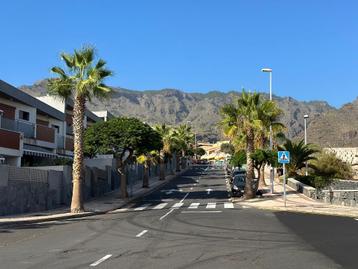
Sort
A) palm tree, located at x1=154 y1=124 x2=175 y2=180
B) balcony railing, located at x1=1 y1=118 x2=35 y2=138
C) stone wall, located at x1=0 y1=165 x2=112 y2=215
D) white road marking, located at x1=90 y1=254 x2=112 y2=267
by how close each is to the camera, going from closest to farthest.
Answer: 1. white road marking, located at x1=90 y1=254 x2=112 y2=267
2. stone wall, located at x1=0 y1=165 x2=112 y2=215
3. balcony railing, located at x1=1 y1=118 x2=35 y2=138
4. palm tree, located at x1=154 y1=124 x2=175 y2=180

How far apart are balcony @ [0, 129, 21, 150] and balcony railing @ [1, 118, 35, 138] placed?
6.92 ft

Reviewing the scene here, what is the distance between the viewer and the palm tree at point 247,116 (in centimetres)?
3628

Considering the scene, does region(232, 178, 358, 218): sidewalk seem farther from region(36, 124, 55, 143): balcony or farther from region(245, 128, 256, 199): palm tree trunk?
region(36, 124, 55, 143): balcony

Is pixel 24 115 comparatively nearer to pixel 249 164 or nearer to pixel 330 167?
pixel 249 164

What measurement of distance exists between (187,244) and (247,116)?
2230cm

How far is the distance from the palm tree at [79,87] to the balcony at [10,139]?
17.7 ft

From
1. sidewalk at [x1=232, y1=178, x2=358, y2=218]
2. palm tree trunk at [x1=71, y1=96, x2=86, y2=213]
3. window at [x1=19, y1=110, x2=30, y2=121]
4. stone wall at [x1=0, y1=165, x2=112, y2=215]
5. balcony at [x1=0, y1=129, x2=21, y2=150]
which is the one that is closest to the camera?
stone wall at [x1=0, y1=165, x2=112, y2=215]

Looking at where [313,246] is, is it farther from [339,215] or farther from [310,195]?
[310,195]

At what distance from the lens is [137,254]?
1309cm

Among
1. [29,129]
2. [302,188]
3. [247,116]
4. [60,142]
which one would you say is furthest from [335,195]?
[60,142]

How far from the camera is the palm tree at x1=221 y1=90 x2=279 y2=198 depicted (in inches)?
1428

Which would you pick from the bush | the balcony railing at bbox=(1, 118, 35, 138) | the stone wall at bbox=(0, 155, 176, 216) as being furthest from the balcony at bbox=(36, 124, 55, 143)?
the bush

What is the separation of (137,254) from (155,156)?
53696 mm

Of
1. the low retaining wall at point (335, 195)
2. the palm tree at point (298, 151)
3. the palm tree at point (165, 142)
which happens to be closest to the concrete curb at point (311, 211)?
the low retaining wall at point (335, 195)
